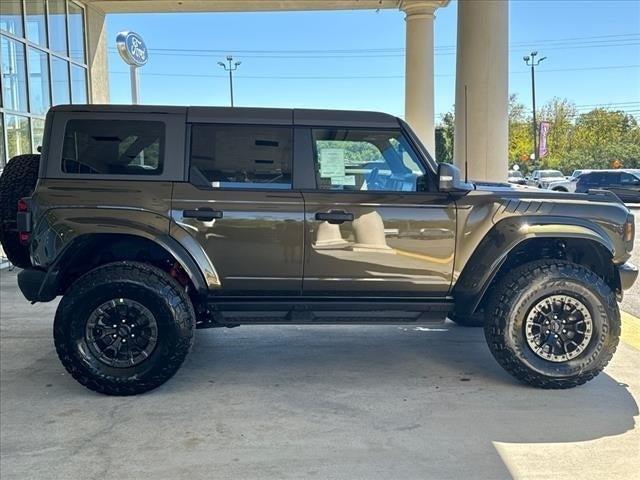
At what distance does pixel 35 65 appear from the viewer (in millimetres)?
11453

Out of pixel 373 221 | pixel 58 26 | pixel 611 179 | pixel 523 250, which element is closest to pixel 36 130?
pixel 58 26

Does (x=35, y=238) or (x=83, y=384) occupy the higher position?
(x=35, y=238)

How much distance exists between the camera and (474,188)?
4340 millimetres

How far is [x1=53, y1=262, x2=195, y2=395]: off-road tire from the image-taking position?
3.94 meters

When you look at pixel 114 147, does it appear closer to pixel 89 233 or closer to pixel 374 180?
pixel 89 233

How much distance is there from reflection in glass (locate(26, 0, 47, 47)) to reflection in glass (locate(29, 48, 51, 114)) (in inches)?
9.7

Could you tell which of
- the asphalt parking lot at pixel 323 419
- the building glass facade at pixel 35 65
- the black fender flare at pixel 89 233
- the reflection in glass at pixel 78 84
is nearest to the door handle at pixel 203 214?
the black fender flare at pixel 89 233

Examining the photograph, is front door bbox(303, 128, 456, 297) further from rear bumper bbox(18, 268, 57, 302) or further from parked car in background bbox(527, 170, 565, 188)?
Result: parked car in background bbox(527, 170, 565, 188)

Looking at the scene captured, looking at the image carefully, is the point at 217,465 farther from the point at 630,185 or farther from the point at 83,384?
the point at 630,185

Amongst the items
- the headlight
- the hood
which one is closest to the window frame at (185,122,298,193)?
the hood

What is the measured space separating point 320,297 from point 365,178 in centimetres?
94

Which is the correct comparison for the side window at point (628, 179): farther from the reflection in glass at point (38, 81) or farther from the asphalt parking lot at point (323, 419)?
the reflection in glass at point (38, 81)

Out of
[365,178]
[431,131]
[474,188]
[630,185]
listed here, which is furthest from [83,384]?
[630,185]

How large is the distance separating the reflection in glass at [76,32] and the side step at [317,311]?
1159 centimetres
